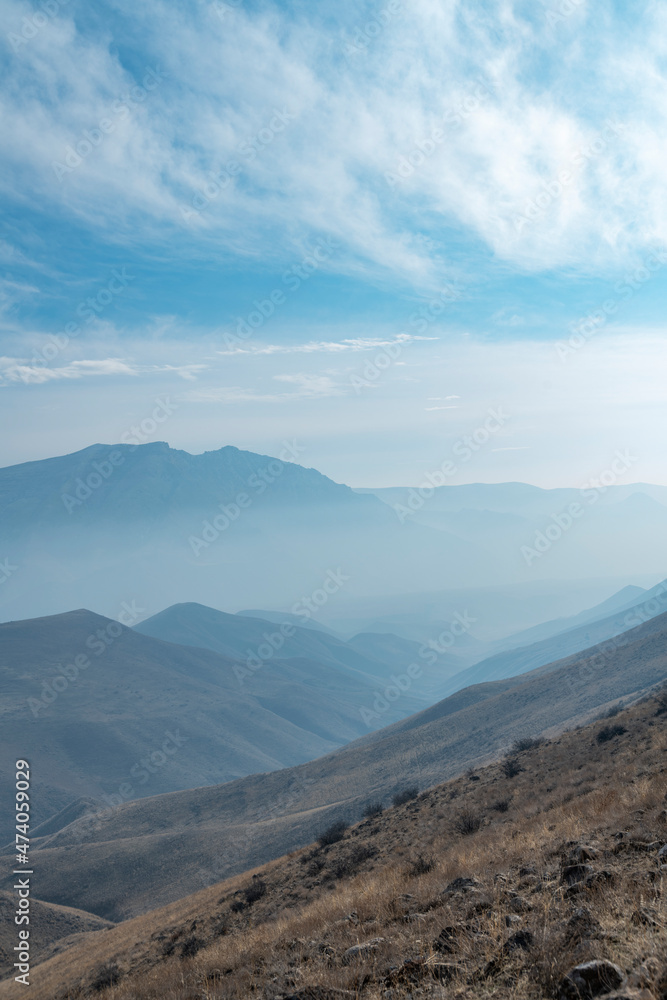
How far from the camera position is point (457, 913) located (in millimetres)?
7547

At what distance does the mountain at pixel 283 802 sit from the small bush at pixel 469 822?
3649 cm

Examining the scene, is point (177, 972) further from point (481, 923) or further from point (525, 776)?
point (525, 776)

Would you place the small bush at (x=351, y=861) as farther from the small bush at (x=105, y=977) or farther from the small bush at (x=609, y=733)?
the small bush at (x=609, y=733)

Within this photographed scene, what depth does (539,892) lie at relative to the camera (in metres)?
7.47

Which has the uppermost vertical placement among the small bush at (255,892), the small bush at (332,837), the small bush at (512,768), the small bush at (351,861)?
the small bush at (255,892)

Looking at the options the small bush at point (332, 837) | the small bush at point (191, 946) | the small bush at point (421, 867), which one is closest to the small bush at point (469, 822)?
the small bush at point (421, 867)

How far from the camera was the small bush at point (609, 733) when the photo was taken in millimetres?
23344

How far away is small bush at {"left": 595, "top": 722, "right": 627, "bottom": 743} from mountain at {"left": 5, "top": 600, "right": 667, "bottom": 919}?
33162 millimetres

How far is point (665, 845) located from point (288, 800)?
2913 inches

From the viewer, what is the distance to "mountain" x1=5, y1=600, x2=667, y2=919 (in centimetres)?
5362

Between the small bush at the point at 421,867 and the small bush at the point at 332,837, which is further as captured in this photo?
the small bush at the point at 332,837

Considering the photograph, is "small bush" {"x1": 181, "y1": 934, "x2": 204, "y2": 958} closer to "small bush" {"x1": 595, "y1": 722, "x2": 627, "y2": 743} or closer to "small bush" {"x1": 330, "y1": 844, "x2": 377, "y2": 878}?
"small bush" {"x1": 330, "y1": 844, "x2": 377, "y2": 878}

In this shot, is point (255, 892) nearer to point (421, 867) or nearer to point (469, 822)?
point (469, 822)

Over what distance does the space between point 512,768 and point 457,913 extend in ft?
65.9
